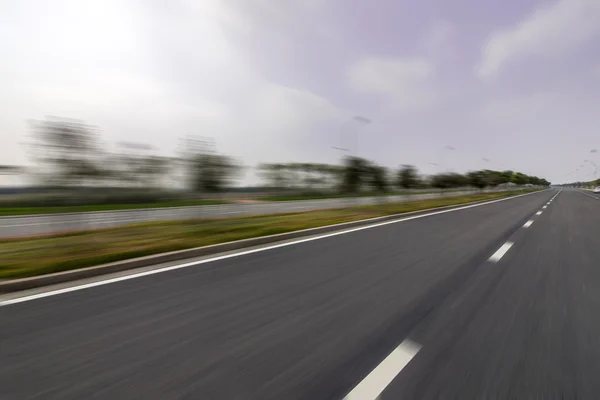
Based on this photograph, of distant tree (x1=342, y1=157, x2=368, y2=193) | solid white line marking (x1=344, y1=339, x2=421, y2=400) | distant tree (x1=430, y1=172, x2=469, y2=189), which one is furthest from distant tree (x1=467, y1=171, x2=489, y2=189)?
solid white line marking (x1=344, y1=339, x2=421, y2=400)

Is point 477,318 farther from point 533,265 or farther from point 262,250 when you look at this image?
point 262,250

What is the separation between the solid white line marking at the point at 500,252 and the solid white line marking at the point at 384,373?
433 centimetres

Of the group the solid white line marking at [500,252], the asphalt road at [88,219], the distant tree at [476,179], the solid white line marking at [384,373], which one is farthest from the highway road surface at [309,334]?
the distant tree at [476,179]

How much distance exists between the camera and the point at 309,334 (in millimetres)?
2695

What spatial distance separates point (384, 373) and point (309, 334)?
815mm

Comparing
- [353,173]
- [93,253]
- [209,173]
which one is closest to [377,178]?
[353,173]

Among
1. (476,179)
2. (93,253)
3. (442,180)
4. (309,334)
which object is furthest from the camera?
(476,179)

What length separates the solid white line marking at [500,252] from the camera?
563 cm

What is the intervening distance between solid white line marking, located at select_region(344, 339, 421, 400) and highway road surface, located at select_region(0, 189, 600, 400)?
0.01 m

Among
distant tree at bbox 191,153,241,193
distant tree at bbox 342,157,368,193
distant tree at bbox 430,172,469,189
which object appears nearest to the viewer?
distant tree at bbox 191,153,241,193

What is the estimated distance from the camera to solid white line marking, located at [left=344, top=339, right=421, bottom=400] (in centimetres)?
191

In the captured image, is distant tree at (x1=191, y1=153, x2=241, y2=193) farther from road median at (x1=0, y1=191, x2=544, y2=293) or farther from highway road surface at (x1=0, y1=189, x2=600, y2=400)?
highway road surface at (x1=0, y1=189, x2=600, y2=400)

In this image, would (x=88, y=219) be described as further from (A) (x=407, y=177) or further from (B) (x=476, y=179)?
(B) (x=476, y=179)

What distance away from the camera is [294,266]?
199 inches
